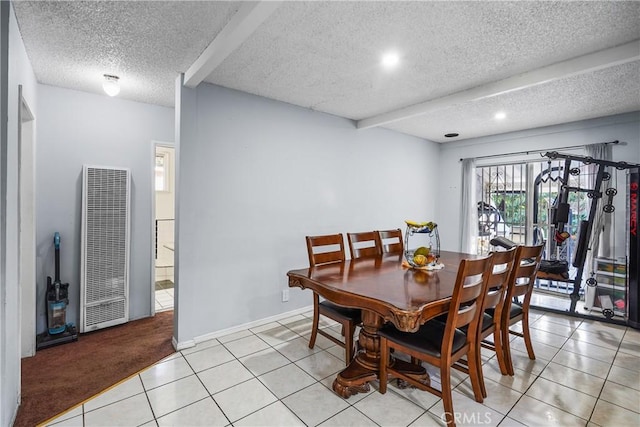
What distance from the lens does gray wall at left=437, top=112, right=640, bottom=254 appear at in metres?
3.71

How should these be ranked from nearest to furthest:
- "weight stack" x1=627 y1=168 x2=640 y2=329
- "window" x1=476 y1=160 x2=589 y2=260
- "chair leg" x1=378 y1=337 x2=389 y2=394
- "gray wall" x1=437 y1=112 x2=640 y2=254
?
1. "chair leg" x1=378 y1=337 x2=389 y2=394
2. "weight stack" x1=627 y1=168 x2=640 y2=329
3. "gray wall" x1=437 y1=112 x2=640 y2=254
4. "window" x1=476 y1=160 x2=589 y2=260

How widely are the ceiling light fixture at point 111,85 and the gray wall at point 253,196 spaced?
22.0 inches

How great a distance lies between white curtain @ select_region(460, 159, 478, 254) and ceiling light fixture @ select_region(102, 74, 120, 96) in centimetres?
498

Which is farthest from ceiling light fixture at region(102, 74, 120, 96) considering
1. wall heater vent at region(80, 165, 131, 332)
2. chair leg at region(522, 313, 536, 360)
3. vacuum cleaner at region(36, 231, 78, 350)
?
chair leg at region(522, 313, 536, 360)

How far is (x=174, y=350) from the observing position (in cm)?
273

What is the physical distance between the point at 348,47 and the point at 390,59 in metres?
0.40

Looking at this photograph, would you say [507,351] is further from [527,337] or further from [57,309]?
[57,309]

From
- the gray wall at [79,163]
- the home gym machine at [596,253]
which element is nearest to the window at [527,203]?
the home gym machine at [596,253]

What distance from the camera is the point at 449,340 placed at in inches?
67.6

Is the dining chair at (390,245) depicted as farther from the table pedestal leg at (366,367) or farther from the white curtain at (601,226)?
the white curtain at (601,226)

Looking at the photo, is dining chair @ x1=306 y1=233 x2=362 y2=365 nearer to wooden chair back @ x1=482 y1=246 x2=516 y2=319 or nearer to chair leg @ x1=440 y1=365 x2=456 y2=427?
chair leg @ x1=440 y1=365 x2=456 y2=427

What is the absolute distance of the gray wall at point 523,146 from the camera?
12.2 feet

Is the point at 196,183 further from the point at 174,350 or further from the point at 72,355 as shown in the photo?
the point at 72,355

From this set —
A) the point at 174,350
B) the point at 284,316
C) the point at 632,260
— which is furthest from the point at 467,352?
the point at 632,260
